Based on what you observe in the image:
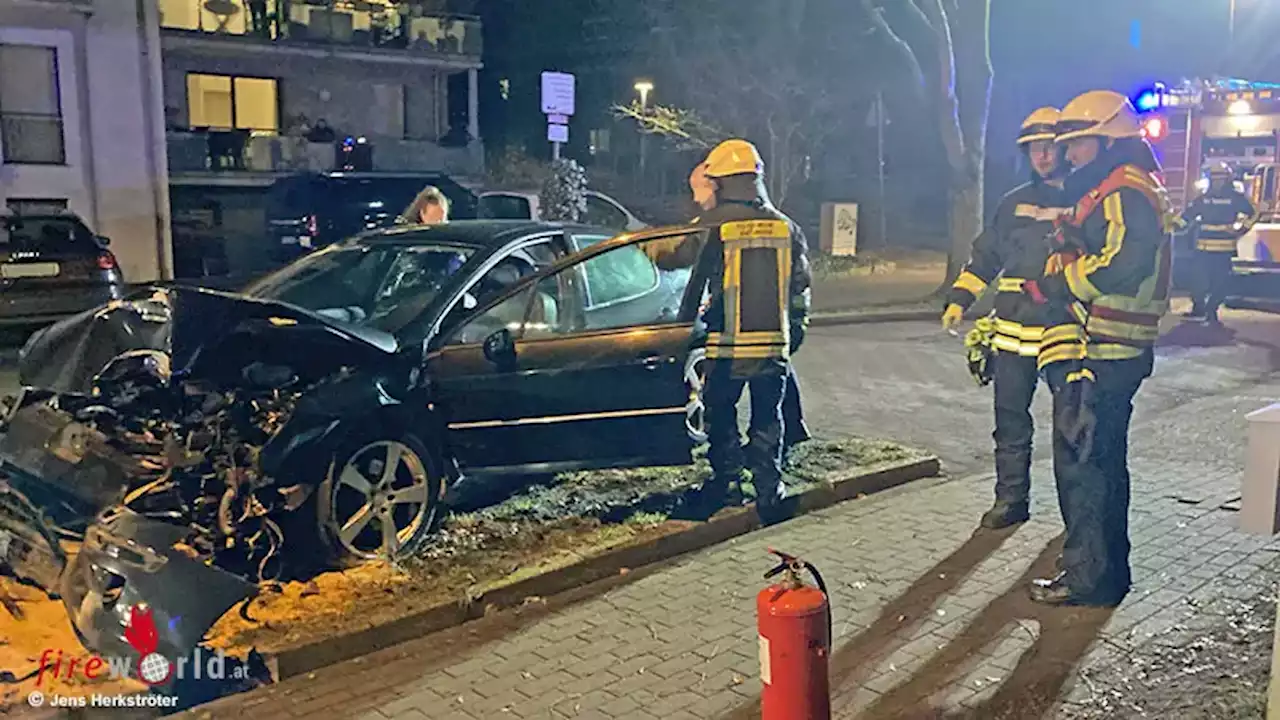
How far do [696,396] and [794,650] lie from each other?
321 centimetres

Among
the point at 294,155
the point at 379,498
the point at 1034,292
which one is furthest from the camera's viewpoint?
the point at 294,155

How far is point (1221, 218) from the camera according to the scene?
14227mm

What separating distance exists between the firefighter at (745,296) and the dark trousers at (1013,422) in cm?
112

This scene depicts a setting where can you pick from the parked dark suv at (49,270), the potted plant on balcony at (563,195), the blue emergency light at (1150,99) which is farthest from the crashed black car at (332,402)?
the potted plant on balcony at (563,195)

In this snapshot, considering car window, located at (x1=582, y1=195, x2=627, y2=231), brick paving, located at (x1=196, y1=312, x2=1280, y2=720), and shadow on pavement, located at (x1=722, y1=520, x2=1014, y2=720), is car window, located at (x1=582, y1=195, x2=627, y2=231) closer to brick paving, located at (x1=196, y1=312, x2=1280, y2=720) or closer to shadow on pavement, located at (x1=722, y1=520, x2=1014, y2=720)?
brick paving, located at (x1=196, y1=312, x2=1280, y2=720)

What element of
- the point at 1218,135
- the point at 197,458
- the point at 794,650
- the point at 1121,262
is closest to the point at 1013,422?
the point at 1121,262

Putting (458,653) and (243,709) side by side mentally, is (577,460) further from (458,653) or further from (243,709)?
(243,709)

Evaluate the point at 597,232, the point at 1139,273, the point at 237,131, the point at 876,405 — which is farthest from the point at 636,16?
the point at 1139,273

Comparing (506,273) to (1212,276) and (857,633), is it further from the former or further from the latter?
(1212,276)

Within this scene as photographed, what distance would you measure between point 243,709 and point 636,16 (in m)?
28.8

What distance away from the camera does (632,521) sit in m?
6.00

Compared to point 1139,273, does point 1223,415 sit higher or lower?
lower

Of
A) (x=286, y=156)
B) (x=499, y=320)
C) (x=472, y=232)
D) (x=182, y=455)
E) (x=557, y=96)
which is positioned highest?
(x=557, y=96)

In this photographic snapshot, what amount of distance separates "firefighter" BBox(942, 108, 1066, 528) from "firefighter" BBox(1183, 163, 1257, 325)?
9178mm
